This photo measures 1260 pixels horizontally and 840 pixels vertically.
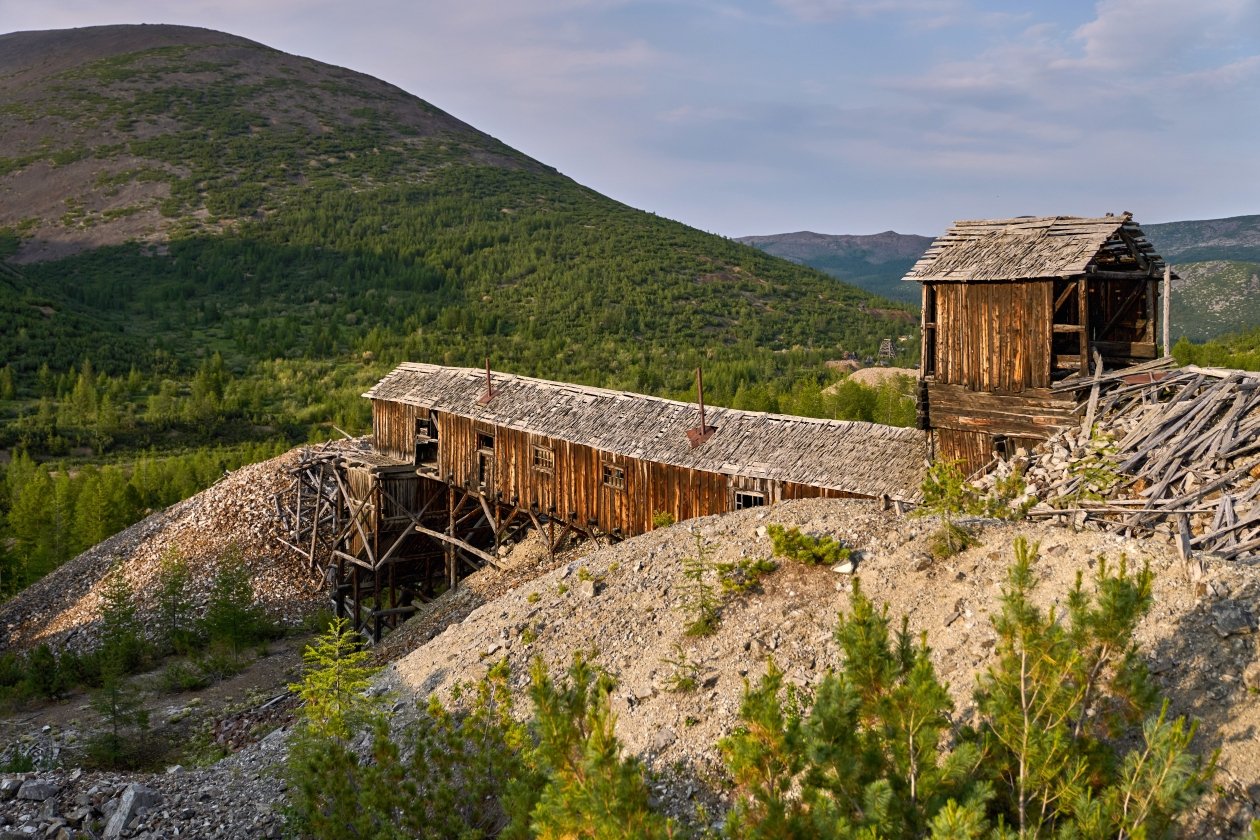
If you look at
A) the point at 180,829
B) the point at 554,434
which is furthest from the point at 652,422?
the point at 180,829

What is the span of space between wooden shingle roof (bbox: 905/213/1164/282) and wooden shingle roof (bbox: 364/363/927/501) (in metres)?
3.31

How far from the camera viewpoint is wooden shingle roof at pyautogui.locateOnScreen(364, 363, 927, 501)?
17.1 m

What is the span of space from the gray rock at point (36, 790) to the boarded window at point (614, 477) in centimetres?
1206

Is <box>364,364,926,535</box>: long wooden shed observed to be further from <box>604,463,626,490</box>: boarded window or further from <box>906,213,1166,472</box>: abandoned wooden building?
<box>906,213,1166,472</box>: abandoned wooden building

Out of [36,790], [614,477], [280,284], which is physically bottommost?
[36,790]

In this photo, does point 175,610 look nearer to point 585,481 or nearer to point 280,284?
point 585,481

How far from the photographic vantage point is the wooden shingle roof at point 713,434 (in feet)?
56.0

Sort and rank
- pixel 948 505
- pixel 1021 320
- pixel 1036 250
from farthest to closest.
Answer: pixel 1036 250
pixel 1021 320
pixel 948 505

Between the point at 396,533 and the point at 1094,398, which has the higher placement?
the point at 1094,398

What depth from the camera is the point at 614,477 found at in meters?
20.5

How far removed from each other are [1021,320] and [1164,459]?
3808 mm

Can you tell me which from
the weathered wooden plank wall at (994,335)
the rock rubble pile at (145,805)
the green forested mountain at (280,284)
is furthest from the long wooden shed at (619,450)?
the green forested mountain at (280,284)

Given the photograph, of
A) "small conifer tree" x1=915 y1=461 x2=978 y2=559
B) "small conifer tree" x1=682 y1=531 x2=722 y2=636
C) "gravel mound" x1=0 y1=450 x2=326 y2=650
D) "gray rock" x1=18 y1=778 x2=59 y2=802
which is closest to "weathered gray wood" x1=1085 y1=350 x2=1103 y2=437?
"small conifer tree" x1=915 y1=461 x2=978 y2=559

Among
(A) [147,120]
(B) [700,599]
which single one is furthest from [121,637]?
(A) [147,120]
